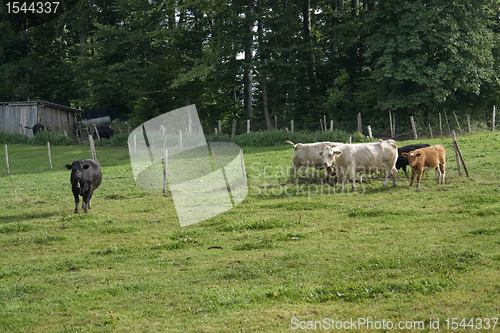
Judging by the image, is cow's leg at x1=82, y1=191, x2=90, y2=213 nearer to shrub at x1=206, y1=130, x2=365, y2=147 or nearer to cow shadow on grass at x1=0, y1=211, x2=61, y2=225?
cow shadow on grass at x1=0, y1=211, x2=61, y2=225

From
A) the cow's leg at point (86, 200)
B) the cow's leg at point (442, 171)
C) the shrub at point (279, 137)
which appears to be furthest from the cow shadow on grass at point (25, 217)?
the shrub at point (279, 137)

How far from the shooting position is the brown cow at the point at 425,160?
16172 millimetres

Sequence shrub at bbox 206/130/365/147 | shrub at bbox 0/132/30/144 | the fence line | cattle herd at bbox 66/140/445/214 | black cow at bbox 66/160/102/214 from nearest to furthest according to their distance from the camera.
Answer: black cow at bbox 66/160/102/214 < cattle herd at bbox 66/140/445/214 < shrub at bbox 206/130/365/147 < the fence line < shrub at bbox 0/132/30/144

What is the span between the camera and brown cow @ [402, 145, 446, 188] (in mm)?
16172

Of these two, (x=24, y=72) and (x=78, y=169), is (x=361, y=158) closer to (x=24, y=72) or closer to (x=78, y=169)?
(x=78, y=169)

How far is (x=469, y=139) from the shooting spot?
27234 mm

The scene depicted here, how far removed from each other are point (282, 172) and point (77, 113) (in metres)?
35.4

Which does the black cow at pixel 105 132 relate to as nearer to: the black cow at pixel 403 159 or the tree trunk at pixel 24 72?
the tree trunk at pixel 24 72

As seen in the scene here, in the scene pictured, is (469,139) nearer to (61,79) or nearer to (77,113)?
(77,113)

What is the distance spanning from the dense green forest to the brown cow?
1616cm

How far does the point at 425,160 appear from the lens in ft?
54.0

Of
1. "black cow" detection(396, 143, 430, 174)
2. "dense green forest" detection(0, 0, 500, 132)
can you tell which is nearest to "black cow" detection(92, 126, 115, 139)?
"dense green forest" detection(0, 0, 500, 132)

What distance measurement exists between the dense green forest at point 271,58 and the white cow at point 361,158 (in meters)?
16.2

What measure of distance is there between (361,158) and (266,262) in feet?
29.4
